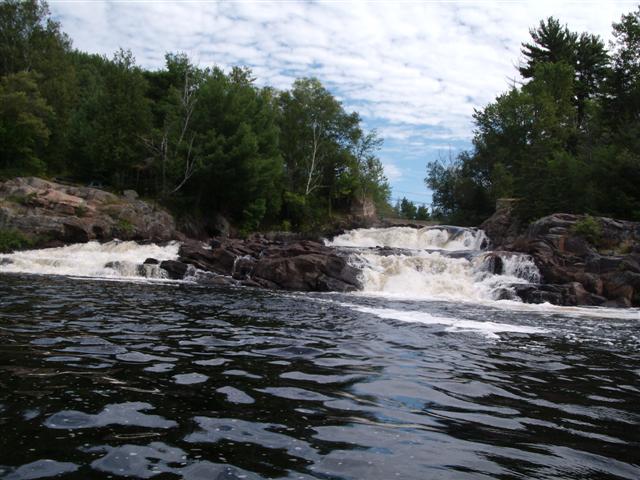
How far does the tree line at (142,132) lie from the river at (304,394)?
26205mm

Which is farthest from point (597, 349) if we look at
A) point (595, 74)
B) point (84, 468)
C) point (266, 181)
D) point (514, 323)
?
point (595, 74)

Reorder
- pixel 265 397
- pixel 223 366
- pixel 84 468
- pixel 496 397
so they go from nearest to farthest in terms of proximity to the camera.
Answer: pixel 84 468
pixel 265 397
pixel 496 397
pixel 223 366

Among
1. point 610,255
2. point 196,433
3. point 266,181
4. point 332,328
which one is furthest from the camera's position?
point 266,181

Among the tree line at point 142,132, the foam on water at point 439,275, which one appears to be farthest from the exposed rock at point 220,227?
the foam on water at point 439,275

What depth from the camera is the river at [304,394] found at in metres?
3.97

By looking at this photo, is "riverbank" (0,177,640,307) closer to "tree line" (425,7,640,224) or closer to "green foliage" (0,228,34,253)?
"green foliage" (0,228,34,253)

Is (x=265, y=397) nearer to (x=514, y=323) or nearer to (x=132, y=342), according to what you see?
(x=132, y=342)

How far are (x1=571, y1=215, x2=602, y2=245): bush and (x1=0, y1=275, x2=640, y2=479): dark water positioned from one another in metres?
16.4

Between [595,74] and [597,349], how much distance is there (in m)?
56.8

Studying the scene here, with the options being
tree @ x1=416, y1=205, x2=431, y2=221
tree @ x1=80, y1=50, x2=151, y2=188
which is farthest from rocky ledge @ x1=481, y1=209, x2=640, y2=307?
tree @ x1=416, y1=205, x2=431, y2=221

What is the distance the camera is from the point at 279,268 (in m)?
23.7

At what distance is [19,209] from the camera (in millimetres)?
29031

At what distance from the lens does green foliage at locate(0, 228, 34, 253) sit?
26.6 metres

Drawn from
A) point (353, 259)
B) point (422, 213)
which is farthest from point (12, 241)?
point (422, 213)
